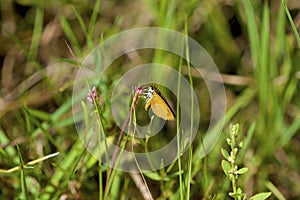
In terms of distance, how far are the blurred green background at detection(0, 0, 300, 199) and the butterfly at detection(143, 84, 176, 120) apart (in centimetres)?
10

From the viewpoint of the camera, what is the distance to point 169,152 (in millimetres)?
1104

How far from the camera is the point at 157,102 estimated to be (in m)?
0.85

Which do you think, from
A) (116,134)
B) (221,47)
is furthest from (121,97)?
(221,47)

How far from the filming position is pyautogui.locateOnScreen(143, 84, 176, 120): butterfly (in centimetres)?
83

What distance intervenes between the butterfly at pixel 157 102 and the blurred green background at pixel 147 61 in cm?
10

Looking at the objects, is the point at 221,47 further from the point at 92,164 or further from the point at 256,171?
the point at 92,164

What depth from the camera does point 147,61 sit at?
4.27 feet

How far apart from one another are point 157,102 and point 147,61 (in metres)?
0.46

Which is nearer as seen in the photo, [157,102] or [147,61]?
[157,102]

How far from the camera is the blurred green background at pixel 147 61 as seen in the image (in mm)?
1015

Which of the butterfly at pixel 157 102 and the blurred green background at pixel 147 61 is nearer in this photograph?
the butterfly at pixel 157 102

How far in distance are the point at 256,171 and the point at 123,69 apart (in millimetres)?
419

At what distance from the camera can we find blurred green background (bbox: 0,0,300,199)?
1.01m

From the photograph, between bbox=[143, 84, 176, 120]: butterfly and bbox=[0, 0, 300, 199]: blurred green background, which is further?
bbox=[0, 0, 300, 199]: blurred green background
